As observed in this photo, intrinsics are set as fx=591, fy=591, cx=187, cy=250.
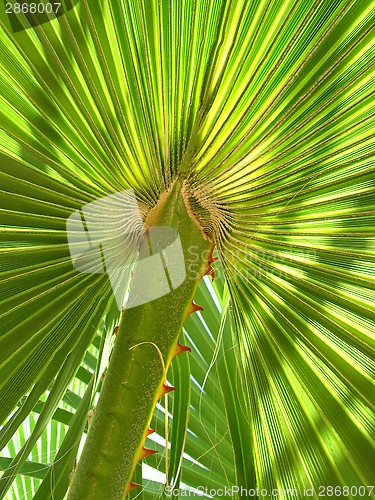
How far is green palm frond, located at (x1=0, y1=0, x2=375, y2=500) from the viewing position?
761 mm

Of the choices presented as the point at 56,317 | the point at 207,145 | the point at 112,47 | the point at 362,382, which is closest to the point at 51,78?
the point at 112,47

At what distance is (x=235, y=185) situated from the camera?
0.90m

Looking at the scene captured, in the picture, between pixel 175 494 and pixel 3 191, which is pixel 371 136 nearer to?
pixel 3 191

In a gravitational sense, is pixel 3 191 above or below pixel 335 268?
above

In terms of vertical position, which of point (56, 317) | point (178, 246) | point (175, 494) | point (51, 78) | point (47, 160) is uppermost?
point (51, 78)

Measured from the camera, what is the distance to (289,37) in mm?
741

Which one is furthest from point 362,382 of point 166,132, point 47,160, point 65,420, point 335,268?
point 65,420

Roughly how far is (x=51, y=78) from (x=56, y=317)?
38 cm

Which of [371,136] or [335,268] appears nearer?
[371,136]

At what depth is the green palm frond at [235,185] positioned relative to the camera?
761mm

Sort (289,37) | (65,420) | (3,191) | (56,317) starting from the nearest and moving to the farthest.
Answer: (289,37), (3,191), (56,317), (65,420)

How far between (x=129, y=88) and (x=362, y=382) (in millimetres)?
549

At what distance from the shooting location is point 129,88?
2.75 feet

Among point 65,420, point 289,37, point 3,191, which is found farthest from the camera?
point 65,420
